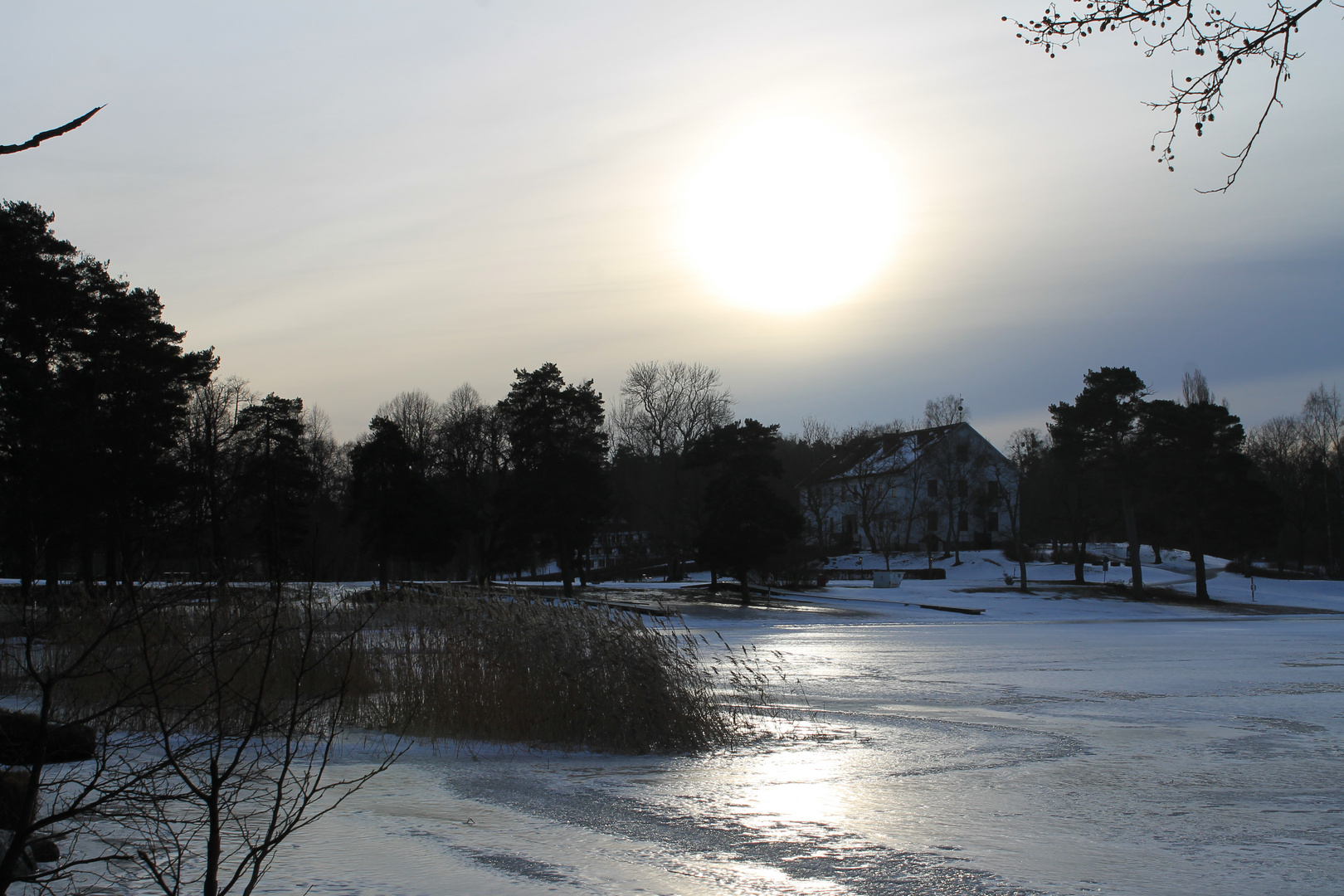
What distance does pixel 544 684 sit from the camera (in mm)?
11234

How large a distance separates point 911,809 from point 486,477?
64.6 m

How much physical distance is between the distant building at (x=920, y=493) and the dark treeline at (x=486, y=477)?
0.46 m

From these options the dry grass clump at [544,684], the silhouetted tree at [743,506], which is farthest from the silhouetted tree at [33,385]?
the silhouetted tree at [743,506]

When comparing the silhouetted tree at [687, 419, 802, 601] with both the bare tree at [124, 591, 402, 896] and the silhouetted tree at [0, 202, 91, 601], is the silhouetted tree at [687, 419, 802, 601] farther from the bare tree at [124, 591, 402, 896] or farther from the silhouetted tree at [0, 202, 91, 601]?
the bare tree at [124, 591, 402, 896]

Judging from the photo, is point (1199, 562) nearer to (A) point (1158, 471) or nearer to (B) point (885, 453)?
(A) point (1158, 471)

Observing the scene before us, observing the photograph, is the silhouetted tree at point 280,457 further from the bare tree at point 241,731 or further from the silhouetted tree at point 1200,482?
the silhouetted tree at point 1200,482

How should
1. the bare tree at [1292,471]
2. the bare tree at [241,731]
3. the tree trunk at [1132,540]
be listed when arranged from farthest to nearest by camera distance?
the bare tree at [1292,471] < the tree trunk at [1132,540] < the bare tree at [241,731]

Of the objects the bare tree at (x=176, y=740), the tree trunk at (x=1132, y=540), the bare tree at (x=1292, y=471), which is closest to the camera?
the bare tree at (x=176, y=740)

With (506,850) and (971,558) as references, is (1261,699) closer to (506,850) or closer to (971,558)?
(506,850)

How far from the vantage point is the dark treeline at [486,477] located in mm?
26812

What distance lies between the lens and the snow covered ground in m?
5.84

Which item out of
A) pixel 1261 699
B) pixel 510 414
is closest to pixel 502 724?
pixel 1261 699

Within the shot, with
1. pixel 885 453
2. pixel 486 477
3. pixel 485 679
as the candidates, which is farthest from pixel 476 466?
pixel 485 679

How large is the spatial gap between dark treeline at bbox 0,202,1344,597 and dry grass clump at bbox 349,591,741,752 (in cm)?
208
